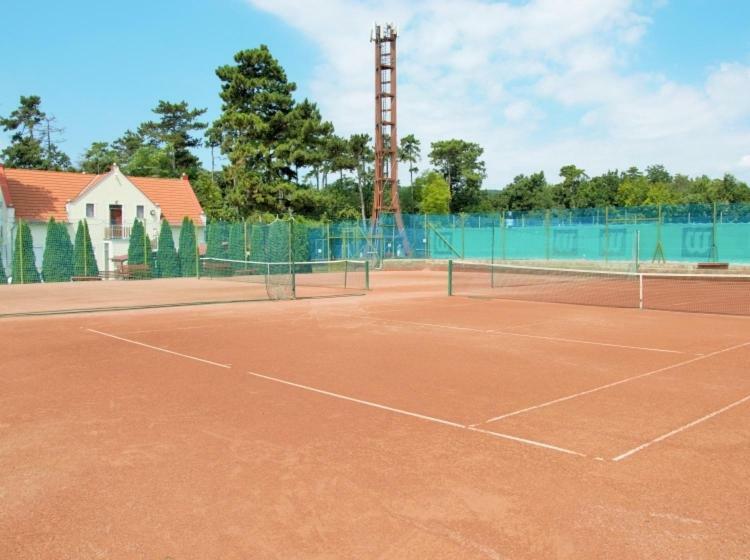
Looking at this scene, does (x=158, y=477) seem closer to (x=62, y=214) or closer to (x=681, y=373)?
(x=681, y=373)

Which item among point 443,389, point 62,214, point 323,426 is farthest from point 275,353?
point 62,214

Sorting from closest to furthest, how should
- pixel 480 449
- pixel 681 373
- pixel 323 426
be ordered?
1. pixel 480 449
2. pixel 323 426
3. pixel 681 373

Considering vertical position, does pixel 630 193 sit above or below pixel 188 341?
above

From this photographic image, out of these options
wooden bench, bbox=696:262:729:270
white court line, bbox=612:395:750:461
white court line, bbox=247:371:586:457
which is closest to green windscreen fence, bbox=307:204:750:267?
wooden bench, bbox=696:262:729:270

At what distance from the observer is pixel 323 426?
5.95 metres

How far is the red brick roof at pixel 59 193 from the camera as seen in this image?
38.7m

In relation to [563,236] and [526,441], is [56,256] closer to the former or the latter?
[563,236]

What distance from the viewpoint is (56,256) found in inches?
1291

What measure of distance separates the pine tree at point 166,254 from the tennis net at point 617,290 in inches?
688

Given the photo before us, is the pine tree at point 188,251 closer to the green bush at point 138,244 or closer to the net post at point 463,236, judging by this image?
the green bush at point 138,244

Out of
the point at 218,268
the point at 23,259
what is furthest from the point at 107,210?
the point at 218,268

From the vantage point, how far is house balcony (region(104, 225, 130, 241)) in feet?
132

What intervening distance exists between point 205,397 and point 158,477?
8.09 feet

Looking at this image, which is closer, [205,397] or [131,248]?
[205,397]
